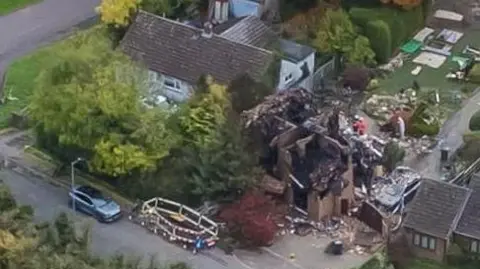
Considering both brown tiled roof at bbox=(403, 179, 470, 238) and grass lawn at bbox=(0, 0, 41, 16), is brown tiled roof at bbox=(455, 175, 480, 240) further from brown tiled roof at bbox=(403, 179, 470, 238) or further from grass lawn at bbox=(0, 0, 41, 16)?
grass lawn at bbox=(0, 0, 41, 16)

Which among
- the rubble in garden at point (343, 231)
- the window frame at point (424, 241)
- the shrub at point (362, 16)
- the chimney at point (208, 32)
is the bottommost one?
the rubble in garden at point (343, 231)

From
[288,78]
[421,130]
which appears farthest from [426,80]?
[288,78]

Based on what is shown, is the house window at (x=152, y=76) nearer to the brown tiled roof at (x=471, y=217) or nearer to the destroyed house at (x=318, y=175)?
the destroyed house at (x=318, y=175)

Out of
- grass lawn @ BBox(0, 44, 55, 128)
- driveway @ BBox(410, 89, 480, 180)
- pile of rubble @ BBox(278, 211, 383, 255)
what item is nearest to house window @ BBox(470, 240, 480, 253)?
pile of rubble @ BBox(278, 211, 383, 255)

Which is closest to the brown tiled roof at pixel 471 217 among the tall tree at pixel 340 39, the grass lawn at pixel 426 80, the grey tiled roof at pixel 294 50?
the grass lawn at pixel 426 80

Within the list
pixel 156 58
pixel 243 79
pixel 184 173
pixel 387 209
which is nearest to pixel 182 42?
pixel 156 58

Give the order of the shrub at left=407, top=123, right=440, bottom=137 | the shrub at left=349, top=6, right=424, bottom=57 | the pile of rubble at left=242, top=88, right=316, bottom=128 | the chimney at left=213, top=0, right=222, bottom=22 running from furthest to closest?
the chimney at left=213, top=0, right=222, bottom=22
the shrub at left=349, top=6, right=424, bottom=57
the shrub at left=407, top=123, right=440, bottom=137
the pile of rubble at left=242, top=88, right=316, bottom=128
